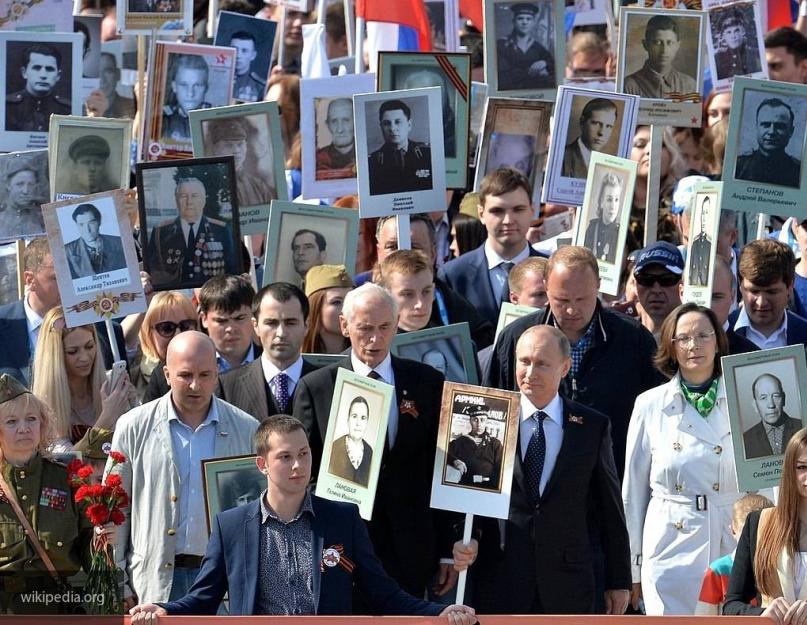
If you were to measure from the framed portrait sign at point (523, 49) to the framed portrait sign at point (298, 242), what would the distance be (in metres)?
2.01

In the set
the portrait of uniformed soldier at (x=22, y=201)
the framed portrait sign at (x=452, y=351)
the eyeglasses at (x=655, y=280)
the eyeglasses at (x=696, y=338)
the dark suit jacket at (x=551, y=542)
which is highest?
the portrait of uniformed soldier at (x=22, y=201)

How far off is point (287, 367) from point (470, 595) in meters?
1.61

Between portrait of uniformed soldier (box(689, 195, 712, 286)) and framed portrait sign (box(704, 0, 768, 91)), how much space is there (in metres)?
2.71

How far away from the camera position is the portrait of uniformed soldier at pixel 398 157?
1121cm

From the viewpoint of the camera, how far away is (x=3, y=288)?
11.7m

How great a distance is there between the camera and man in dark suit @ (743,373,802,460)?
8953mm

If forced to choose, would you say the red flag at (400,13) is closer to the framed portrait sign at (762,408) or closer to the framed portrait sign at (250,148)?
the framed portrait sign at (250,148)

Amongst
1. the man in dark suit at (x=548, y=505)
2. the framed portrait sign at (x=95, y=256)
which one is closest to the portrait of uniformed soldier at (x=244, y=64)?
the framed portrait sign at (x=95, y=256)

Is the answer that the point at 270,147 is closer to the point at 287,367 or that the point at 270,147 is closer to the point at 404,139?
the point at 404,139

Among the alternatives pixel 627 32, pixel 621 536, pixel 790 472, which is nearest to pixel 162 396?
pixel 621 536

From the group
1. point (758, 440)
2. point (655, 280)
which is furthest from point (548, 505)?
point (655, 280)

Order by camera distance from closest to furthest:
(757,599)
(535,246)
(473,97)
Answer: (757,599)
(535,246)
(473,97)

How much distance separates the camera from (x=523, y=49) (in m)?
12.5

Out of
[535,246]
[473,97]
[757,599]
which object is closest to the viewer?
[757,599]
